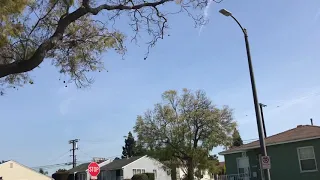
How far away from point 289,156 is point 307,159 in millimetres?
1103

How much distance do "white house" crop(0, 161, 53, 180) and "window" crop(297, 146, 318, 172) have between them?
43628 millimetres

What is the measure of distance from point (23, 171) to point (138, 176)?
55.6 feet

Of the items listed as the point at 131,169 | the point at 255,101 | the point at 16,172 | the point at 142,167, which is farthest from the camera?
the point at 142,167

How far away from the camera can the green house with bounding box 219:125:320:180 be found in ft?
83.1

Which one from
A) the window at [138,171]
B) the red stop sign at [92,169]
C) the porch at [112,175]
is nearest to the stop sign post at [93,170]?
the red stop sign at [92,169]

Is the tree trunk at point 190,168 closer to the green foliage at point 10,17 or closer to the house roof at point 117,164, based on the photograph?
the green foliage at point 10,17

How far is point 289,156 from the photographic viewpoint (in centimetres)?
2631

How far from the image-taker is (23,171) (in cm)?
6141

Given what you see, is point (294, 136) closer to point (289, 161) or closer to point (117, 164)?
point (289, 161)

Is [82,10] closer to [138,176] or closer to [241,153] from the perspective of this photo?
[241,153]

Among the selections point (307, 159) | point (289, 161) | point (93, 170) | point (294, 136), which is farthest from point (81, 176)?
point (93, 170)

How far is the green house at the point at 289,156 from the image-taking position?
25344 millimetres

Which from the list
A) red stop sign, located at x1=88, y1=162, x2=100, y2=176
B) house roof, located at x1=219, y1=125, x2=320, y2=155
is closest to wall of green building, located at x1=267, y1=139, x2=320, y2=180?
house roof, located at x1=219, y1=125, x2=320, y2=155

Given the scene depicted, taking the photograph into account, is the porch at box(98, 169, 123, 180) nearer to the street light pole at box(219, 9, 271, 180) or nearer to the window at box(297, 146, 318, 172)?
the window at box(297, 146, 318, 172)
